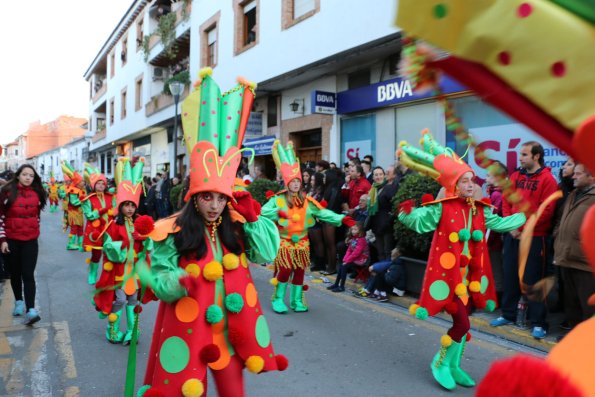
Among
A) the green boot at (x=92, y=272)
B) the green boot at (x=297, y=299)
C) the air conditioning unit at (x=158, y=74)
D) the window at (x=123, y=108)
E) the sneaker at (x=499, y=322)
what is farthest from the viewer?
the window at (x=123, y=108)

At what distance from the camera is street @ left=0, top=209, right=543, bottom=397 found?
4465mm

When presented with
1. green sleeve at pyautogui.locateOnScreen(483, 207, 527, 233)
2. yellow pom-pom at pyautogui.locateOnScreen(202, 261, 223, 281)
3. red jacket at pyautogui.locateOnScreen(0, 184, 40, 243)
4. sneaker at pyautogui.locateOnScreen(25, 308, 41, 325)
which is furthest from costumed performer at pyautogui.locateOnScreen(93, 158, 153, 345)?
green sleeve at pyautogui.locateOnScreen(483, 207, 527, 233)

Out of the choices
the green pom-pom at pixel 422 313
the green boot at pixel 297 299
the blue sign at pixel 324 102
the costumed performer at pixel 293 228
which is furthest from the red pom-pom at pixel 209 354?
the blue sign at pixel 324 102

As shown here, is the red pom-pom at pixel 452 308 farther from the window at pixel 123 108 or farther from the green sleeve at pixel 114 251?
the window at pixel 123 108

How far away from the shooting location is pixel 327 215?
6992 millimetres

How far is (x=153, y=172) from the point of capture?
30.6 metres

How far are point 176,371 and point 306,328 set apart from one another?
363 cm

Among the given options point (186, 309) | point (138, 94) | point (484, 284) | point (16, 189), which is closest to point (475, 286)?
point (484, 284)

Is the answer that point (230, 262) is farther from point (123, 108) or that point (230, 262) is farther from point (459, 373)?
point (123, 108)

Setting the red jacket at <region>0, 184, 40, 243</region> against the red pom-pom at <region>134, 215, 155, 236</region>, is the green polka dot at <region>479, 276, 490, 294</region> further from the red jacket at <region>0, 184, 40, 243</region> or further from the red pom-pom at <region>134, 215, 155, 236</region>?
the red jacket at <region>0, 184, 40, 243</region>

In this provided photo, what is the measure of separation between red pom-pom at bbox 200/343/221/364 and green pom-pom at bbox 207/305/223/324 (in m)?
0.14

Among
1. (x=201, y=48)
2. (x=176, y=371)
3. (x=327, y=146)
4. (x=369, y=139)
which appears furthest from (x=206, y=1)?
(x=176, y=371)

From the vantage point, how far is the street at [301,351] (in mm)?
4465

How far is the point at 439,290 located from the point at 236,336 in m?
2.23
